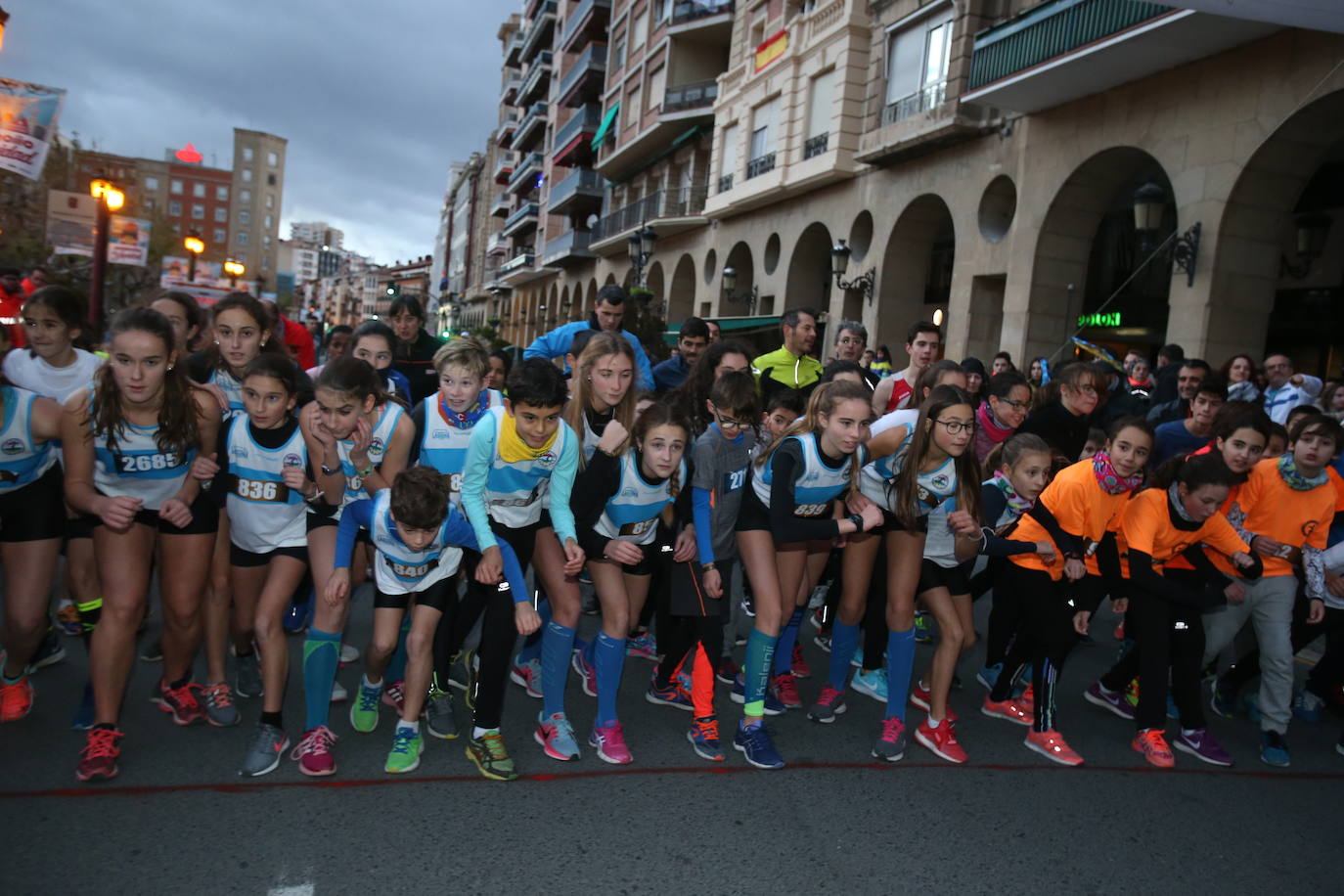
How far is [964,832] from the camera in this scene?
3525 millimetres

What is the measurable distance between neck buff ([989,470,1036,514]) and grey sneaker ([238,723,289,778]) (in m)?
4.16

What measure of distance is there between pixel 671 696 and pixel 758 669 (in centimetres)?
81

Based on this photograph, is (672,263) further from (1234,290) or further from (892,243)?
(1234,290)

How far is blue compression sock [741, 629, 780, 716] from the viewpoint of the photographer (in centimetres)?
421

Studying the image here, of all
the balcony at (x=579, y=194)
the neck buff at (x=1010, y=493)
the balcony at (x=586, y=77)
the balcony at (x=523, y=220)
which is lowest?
the neck buff at (x=1010, y=493)

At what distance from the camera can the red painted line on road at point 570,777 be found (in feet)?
11.1

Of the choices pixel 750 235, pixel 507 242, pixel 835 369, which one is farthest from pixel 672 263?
pixel 507 242

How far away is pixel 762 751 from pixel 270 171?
133 metres

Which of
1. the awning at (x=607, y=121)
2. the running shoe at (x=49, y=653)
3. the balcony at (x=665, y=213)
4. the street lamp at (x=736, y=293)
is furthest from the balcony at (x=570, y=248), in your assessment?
the running shoe at (x=49, y=653)

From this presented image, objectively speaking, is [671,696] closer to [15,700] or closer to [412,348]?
[15,700]

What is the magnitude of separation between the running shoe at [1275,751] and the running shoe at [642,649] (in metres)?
3.47

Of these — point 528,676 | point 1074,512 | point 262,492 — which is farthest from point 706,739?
point 262,492

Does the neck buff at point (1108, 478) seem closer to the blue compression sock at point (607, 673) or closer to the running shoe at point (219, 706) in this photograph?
the blue compression sock at point (607, 673)

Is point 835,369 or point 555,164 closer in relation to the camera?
point 835,369
